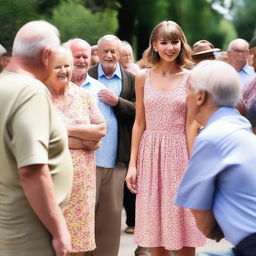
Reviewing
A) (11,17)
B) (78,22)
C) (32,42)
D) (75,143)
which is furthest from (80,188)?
(78,22)

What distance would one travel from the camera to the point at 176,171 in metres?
7.00

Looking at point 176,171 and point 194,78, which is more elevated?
point 194,78

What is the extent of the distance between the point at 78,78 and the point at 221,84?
333 cm

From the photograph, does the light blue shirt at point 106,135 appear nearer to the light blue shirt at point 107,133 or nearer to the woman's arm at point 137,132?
the light blue shirt at point 107,133

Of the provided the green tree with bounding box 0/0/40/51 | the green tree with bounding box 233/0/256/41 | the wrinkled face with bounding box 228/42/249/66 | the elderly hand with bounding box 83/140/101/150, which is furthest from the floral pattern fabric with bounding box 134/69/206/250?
the green tree with bounding box 233/0/256/41

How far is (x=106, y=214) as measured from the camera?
25.5 ft

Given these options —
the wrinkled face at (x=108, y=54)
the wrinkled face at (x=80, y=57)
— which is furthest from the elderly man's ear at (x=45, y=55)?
the wrinkled face at (x=108, y=54)

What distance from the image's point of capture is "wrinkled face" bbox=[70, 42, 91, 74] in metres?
7.77

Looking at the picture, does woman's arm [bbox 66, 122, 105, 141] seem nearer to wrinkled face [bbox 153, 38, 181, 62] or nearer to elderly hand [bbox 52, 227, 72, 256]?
wrinkled face [bbox 153, 38, 181, 62]

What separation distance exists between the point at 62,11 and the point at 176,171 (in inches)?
400

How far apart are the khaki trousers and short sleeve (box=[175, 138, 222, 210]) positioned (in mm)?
3297

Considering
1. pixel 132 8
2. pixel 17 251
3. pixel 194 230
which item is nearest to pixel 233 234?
pixel 17 251

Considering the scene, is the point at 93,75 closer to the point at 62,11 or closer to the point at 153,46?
the point at 153,46

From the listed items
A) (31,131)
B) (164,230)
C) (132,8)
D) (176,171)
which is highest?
(31,131)
